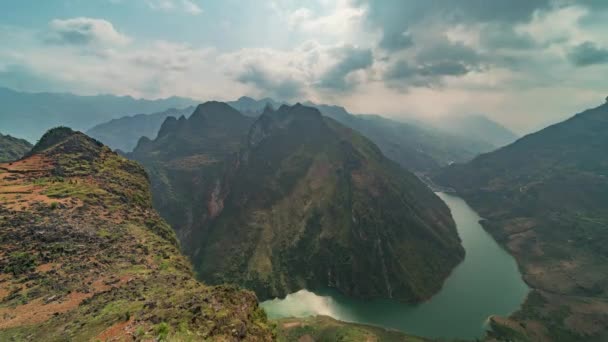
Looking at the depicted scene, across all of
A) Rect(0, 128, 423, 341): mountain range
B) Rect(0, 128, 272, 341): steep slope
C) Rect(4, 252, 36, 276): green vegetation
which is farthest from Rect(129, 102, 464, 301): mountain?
Rect(4, 252, 36, 276): green vegetation

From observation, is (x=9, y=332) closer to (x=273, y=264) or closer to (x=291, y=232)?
(x=273, y=264)

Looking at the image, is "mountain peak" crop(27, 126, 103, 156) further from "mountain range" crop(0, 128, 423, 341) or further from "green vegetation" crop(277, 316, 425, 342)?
"green vegetation" crop(277, 316, 425, 342)

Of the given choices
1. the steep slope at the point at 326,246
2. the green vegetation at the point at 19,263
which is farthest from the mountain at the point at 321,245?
the green vegetation at the point at 19,263

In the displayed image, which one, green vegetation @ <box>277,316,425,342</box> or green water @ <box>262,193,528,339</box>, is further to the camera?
green water @ <box>262,193,528,339</box>

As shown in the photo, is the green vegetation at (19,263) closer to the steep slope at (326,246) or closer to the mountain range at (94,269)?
the mountain range at (94,269)

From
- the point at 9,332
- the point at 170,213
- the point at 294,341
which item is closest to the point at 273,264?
the point at 294,341

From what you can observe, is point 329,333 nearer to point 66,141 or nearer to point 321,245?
point 321,245
